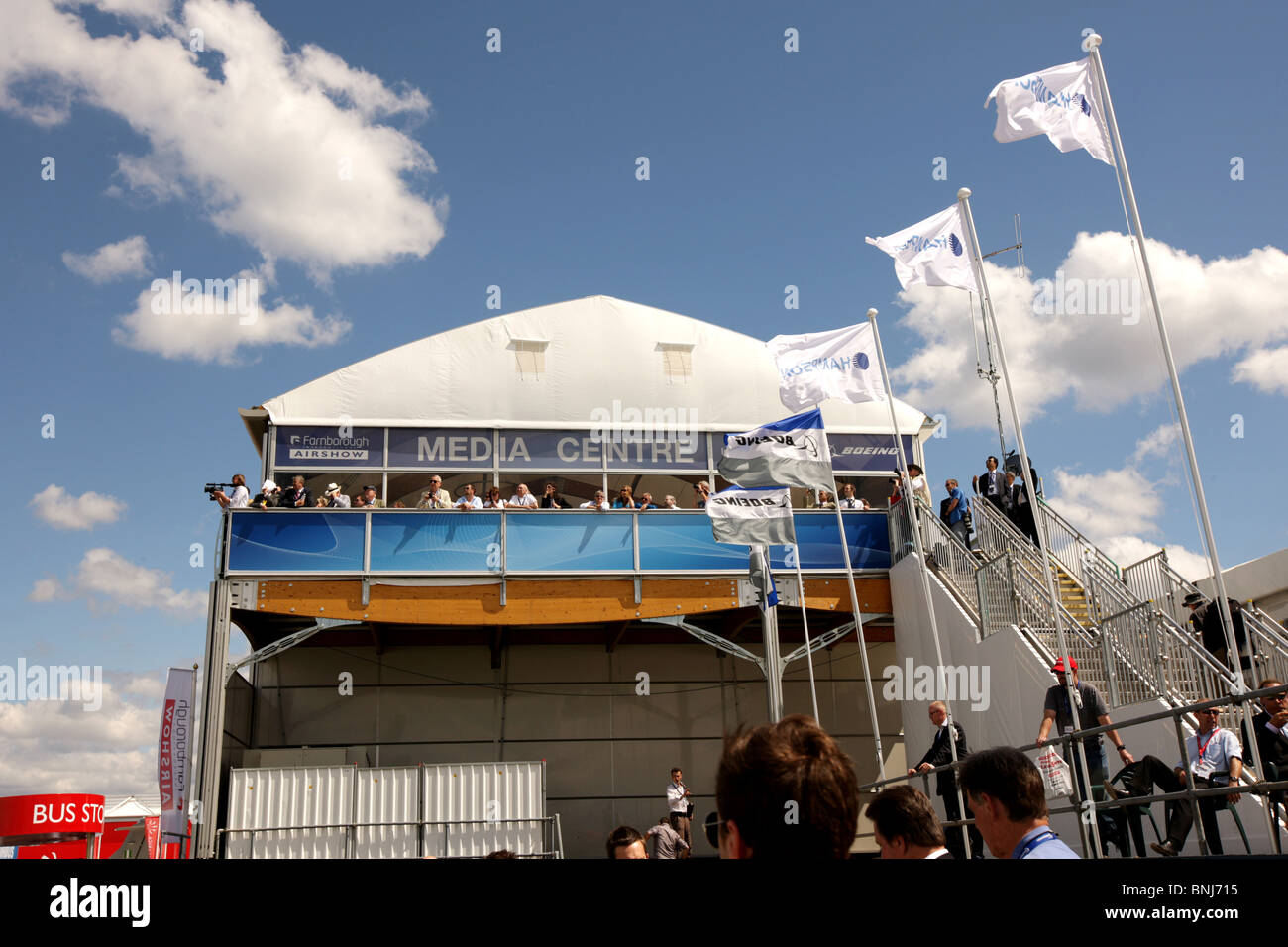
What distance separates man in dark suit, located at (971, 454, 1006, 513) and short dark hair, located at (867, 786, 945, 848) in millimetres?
15079

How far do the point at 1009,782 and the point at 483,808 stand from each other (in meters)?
15.3

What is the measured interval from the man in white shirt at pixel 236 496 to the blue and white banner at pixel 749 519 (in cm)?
853

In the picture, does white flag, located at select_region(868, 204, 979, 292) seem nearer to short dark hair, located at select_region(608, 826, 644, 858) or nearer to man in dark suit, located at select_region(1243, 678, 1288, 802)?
man in dark suit, located at select_region(1243, 678, 1288, 802)

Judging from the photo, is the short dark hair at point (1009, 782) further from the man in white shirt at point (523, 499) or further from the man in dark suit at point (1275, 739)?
the man in white shirt at point (523, 499)

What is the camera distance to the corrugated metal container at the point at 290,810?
1734 centimetres

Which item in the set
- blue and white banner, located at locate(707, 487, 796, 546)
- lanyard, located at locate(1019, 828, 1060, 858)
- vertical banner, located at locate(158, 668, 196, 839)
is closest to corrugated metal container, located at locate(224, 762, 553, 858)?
vertical banner, located at locate(158, 668, 196, 839)

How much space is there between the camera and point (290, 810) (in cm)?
1759

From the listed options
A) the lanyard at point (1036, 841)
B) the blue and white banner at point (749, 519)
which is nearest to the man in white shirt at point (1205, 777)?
the lanyard at point (1036, 841)

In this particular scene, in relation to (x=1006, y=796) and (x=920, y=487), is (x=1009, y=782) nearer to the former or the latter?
(x=1006, y=796)

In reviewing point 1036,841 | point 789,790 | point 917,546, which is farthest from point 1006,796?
point 917,546

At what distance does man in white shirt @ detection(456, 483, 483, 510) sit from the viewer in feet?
65.9

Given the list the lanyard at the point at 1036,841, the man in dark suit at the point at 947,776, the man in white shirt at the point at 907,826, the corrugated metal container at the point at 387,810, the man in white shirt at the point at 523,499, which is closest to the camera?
the lanyard at the point at 1036,841
